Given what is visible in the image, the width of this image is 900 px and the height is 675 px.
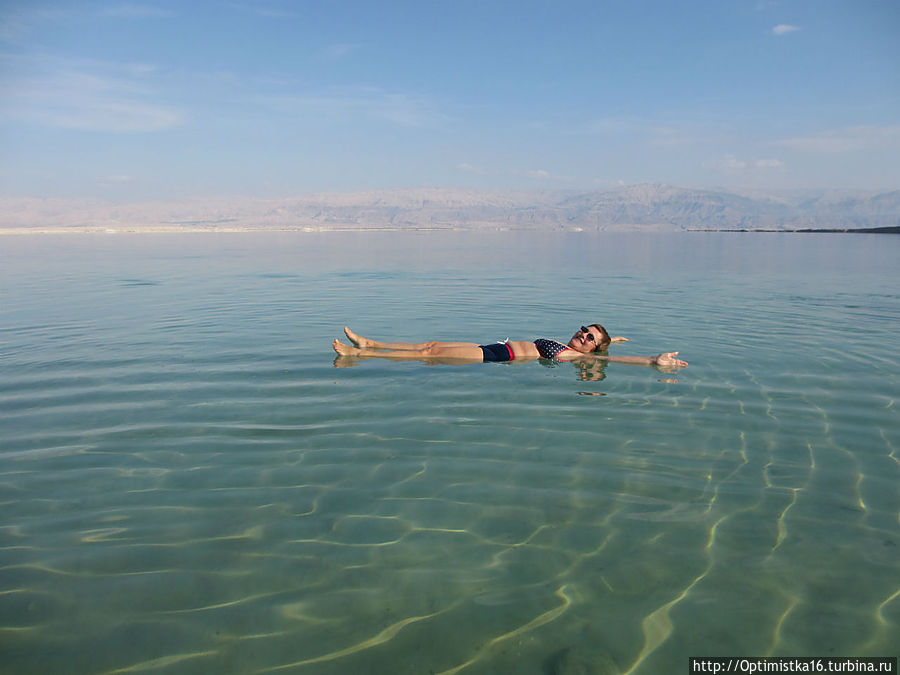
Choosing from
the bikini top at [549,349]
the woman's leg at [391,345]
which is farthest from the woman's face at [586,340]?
the woman's leg at [391,345]

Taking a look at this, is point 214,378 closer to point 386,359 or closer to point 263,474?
point 386,359

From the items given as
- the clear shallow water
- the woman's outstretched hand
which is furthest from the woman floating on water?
the woman's outstretched hand

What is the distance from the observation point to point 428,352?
9.66 m

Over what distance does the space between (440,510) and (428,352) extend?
16.6 ft

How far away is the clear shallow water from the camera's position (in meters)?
3.38

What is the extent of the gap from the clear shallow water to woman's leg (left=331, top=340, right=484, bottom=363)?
35cm

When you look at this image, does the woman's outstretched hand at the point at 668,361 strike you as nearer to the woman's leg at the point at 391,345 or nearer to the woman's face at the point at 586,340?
the woman's face at the point at 586,340

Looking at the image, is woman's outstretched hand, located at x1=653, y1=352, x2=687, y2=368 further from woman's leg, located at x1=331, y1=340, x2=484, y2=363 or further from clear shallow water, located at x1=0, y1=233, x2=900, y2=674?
woman's leg, located at x1=331, y1=340, x2=484, y2=363

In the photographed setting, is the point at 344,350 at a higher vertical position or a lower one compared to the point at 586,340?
lower

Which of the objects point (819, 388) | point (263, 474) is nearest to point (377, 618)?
point (263, 474)

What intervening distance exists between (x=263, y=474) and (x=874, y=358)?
32.7 feet

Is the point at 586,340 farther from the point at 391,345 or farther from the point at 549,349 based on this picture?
the point at 391,345

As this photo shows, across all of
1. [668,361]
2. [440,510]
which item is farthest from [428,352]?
[440,510]

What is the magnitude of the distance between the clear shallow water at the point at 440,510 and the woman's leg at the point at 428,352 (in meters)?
0.35
